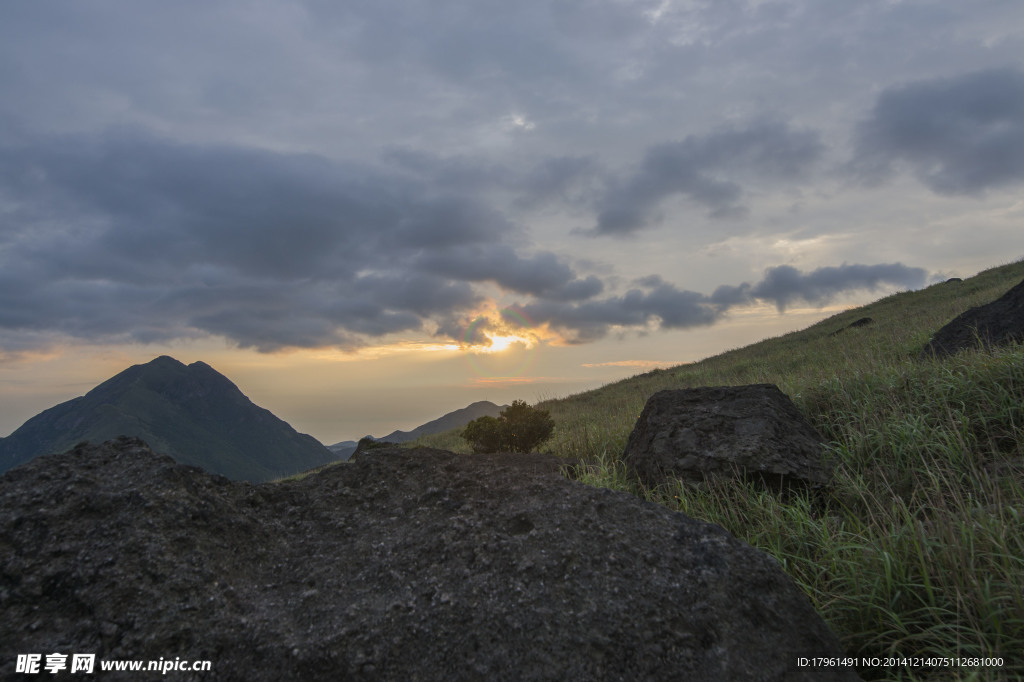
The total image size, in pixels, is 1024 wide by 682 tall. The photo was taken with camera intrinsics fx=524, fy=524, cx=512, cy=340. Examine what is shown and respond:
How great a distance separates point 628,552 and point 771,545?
2.45 m

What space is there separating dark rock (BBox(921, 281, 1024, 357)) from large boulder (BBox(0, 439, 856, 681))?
9.42 metres

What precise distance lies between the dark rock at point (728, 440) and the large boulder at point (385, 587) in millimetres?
3076

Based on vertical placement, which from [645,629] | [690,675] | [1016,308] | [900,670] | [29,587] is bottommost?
[900,670]

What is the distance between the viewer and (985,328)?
998 centimetres

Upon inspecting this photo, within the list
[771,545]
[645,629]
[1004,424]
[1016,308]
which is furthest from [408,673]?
[1016,308]

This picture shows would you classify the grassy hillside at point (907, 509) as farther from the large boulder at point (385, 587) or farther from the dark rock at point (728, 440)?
the large boulder at point (385, 587)

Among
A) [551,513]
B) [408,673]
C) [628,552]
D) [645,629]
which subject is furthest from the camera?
[551,513]

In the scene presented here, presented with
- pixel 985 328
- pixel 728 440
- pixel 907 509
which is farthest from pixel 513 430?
pixel 985 328

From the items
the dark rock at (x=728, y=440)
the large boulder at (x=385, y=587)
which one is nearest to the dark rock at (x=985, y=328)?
the dark rock at (x=728, y=440)

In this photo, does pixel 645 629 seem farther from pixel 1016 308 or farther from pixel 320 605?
pixel 1016 308

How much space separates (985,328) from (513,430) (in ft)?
32.1

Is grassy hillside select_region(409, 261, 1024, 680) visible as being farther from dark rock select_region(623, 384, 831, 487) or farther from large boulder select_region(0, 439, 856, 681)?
large boulder select_region(0, 439, 856, 681)

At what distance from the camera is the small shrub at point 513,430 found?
12898 millimetres

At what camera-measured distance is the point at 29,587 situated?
268 cm
